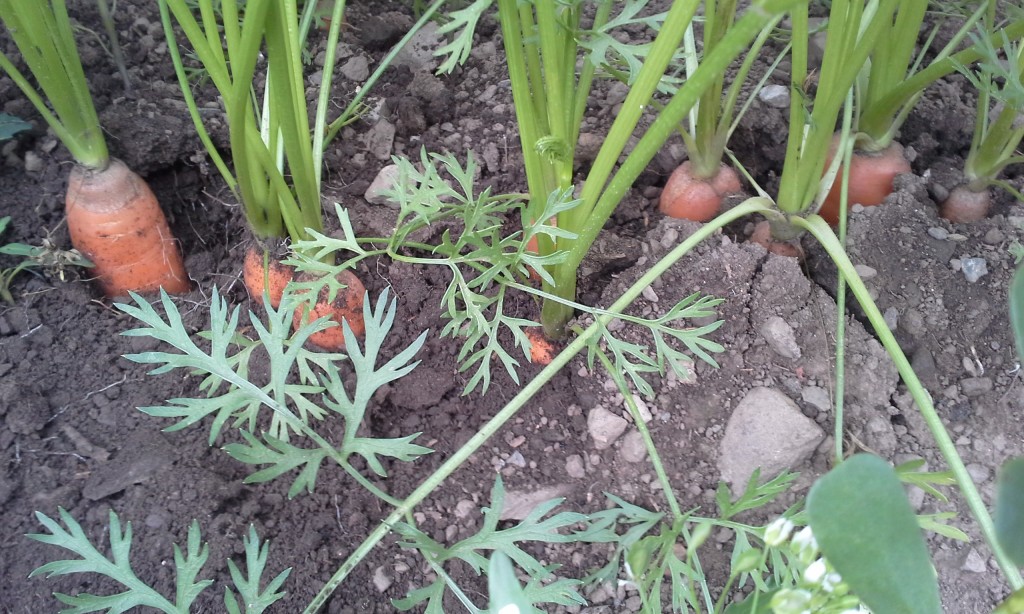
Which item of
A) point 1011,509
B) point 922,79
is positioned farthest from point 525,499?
point 922,79

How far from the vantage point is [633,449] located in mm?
1042

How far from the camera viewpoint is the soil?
975mm

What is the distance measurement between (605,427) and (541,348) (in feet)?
0.52

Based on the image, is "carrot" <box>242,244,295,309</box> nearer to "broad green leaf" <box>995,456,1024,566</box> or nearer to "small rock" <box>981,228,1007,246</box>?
"broad green leaf" <box>995,456,1024,566</box>

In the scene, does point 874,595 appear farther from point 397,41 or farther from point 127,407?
point 397,41

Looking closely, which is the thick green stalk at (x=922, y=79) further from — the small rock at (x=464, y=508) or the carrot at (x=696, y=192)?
the small rock at (x=464, y=508)

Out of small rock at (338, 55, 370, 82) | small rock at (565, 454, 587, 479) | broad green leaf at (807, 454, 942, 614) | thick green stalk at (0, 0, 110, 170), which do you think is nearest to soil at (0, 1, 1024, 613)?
small rock at (565, 454, 587, 479)

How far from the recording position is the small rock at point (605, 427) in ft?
3.47

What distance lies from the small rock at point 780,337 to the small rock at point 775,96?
19.3 inches

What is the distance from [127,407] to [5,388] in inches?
6.7

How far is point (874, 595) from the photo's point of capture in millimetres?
398

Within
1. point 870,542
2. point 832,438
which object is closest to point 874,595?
point 870,542

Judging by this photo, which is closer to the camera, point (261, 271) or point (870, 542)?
point (870, 542)

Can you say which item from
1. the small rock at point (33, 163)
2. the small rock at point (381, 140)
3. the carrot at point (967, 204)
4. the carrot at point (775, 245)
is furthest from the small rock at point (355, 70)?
the carrot at point (967, 204)
